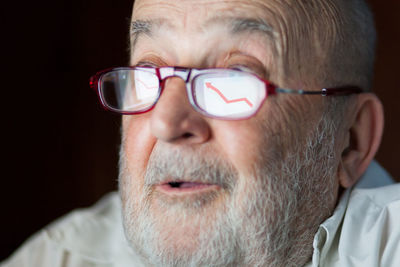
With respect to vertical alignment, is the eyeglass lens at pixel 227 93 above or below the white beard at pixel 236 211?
above

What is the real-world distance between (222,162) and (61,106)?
5.37 feet

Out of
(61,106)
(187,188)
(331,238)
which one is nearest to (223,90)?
(187,188)

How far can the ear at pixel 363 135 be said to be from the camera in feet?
4.79

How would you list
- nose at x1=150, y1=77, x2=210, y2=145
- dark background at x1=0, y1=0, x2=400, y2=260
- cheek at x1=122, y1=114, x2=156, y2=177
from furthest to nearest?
dark background at x1=0, y1=0, x2=400, y2=260, cheek at x1=122, y1=114, x2=156, y2=177, nose at x1=150, y1=77, x2=210, y2=145

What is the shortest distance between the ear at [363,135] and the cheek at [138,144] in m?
0.58

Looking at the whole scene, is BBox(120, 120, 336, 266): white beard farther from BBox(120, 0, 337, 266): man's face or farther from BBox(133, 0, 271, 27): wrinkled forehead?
BBox(133, 0, 271, 27): wrinkled forehead

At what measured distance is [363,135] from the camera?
58.2 inches

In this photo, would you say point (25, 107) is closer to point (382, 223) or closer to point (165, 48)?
point (165, 48)

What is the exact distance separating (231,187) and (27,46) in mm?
1653

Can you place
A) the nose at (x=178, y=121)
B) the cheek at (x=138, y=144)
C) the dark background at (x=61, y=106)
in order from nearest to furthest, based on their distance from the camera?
the nose at (x=178, y=121) < the cheek at (x=138, y=144) < the dark background at (x=61, y=106)

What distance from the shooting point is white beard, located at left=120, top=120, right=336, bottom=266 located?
1208mm

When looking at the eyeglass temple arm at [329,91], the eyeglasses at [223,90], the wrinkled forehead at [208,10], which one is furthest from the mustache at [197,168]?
the wrinkled forehead at [208,10]

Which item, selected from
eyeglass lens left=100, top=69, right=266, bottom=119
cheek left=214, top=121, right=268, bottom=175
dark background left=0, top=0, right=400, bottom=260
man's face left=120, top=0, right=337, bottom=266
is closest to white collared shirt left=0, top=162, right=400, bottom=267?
man's face left=120, top=0, right=337, bottom=266

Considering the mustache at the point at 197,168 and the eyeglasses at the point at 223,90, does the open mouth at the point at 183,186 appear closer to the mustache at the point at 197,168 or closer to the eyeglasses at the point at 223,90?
the mustache at the point at 197,168
